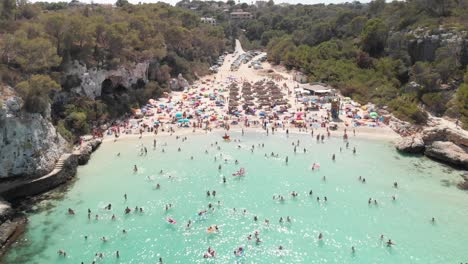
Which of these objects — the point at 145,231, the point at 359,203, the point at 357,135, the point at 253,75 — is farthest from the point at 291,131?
the point at 253,75

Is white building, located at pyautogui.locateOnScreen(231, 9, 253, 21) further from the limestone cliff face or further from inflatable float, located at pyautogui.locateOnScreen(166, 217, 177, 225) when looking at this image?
inflatable float, located at pyautogui.locateOnScreen(166, 217, 177, 225)

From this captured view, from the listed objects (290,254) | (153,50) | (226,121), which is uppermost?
(153,50)

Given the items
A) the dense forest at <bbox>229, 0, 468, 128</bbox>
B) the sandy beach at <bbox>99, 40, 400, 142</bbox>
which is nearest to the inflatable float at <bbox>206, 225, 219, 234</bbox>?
the sandy beach at <bbox>99, 40, 400, 142</bbox>

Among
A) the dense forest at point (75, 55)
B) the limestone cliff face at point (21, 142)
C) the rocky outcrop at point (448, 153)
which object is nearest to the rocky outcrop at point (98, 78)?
the dense forest at point (75, 55)

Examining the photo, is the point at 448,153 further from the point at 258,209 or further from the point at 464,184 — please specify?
the point at 258,209

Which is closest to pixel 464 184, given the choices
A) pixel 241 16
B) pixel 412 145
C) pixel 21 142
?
pixel 412 145

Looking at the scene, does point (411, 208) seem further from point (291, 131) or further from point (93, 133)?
point (93, 133)
